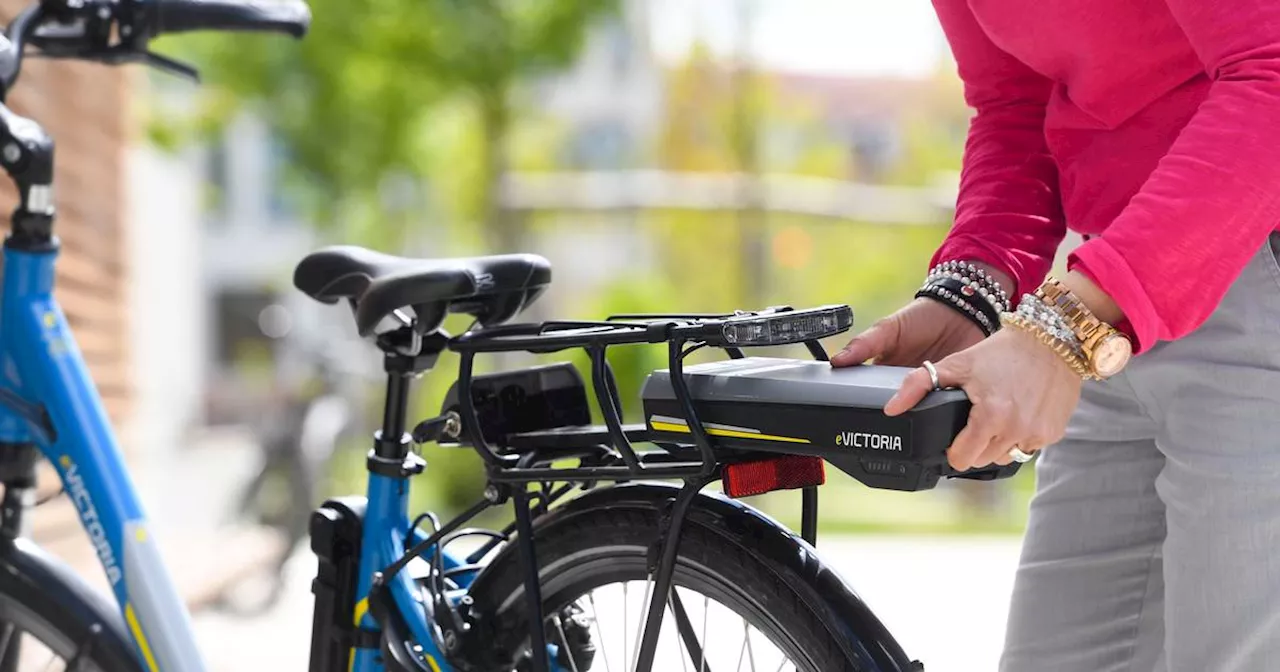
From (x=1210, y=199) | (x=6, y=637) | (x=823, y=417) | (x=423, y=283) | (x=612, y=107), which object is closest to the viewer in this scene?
(x=1210, y=199)

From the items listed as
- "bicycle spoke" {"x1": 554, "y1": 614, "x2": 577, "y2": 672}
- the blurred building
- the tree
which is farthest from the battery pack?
Result: the blurred building

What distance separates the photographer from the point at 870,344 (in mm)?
1423

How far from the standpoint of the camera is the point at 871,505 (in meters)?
12.2

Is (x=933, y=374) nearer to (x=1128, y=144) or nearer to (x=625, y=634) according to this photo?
(x=1128, y=144)

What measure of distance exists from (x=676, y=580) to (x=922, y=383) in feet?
1.38

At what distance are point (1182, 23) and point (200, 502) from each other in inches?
494

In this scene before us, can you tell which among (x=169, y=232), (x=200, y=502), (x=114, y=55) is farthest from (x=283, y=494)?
(x=169, y=232)

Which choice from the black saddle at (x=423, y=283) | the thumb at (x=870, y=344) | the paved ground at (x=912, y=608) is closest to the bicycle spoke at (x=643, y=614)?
the thumb at (x=870, y=344)

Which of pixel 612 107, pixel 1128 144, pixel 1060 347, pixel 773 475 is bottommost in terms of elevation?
pixel 773 475

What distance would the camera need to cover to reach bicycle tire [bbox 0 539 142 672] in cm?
184

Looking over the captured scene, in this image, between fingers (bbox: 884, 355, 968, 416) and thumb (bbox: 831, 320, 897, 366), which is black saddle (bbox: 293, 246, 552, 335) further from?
fingers (bbox: 884, 355, 968, 416)

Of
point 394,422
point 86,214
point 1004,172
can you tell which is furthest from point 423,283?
point 86,214

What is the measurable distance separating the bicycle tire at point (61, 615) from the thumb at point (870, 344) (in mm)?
1071

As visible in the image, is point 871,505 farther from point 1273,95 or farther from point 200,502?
point 1273,95
